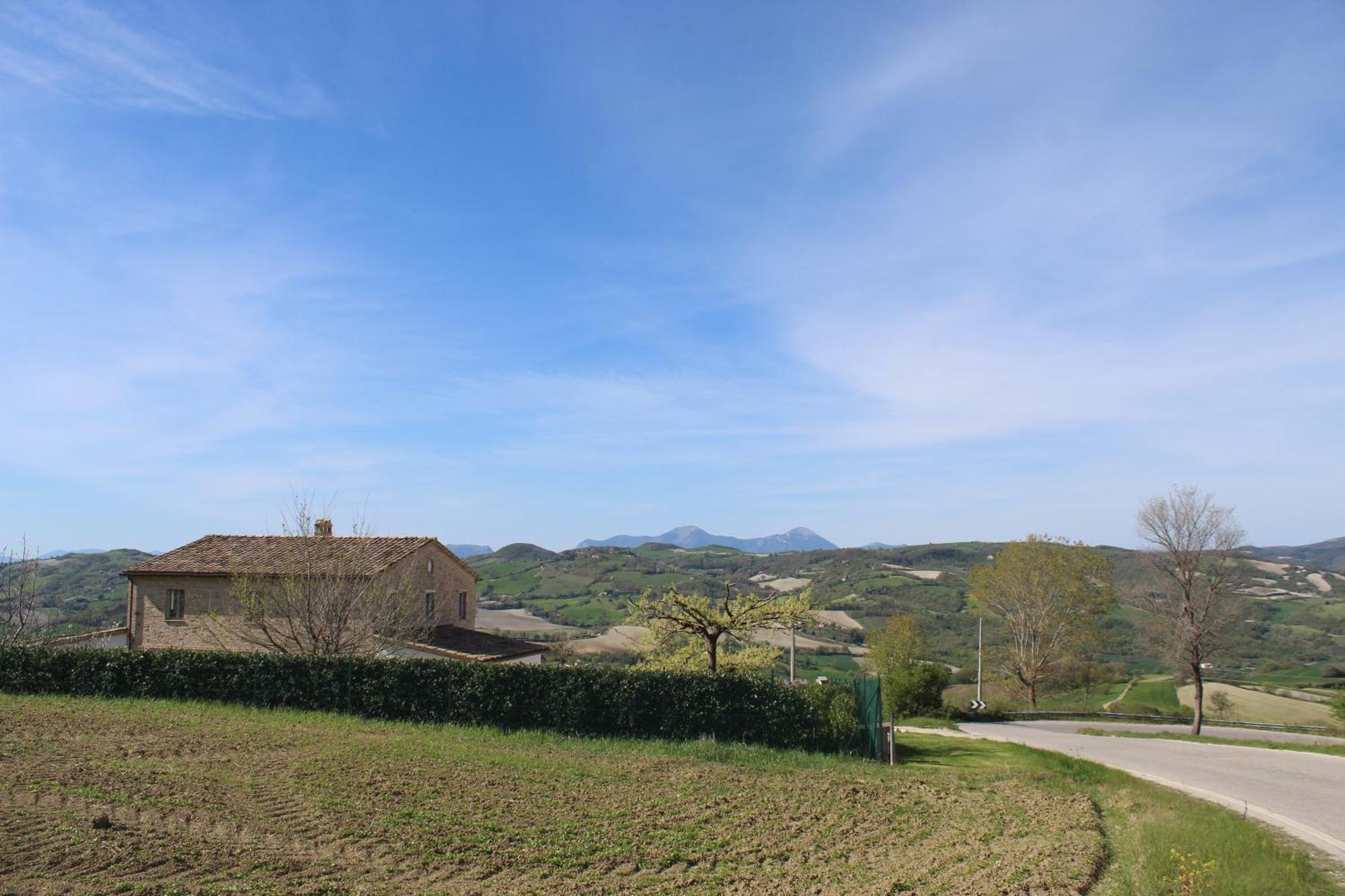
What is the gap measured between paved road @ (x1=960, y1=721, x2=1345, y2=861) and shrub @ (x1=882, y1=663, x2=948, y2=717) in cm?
605

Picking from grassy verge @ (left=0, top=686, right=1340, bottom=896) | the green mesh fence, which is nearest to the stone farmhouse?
grassy verge @ (left=0, top=686, right=1340, bottom=896)

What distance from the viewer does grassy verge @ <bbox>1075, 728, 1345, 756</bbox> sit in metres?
25.2

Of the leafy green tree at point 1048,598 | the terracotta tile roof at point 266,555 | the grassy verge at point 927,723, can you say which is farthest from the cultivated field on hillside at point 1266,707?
the terracotta tile roof at point 266,555

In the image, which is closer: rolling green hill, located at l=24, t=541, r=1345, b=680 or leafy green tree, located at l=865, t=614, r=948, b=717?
leafy green tree, located at l=865, t=614, r=948, b=717

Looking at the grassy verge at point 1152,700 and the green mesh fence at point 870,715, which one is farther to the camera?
the grassy verge at point 1152,700

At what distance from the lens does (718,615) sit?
25.0m

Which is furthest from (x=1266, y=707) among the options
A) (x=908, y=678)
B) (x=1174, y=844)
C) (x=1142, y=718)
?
(x=1174, y=844)

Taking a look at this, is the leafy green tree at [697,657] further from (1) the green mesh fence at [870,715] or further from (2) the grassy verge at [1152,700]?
(2) the grassy verge at [1152,700]

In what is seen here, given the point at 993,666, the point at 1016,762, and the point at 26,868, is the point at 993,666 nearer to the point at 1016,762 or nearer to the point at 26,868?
the point at 1016,762

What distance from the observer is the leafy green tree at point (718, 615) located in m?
24.8

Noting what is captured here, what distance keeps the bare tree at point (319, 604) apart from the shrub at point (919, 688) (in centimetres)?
2217

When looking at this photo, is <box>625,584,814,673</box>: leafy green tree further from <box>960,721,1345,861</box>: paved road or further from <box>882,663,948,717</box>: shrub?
<box>882,663,948,717</box>: shrub

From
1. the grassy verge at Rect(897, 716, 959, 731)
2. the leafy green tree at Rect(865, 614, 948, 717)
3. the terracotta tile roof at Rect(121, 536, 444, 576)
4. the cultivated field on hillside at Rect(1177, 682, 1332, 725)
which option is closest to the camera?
the terracotta tile roof at Rect(121, 536, 444, 576)

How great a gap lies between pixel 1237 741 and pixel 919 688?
13.5 m
